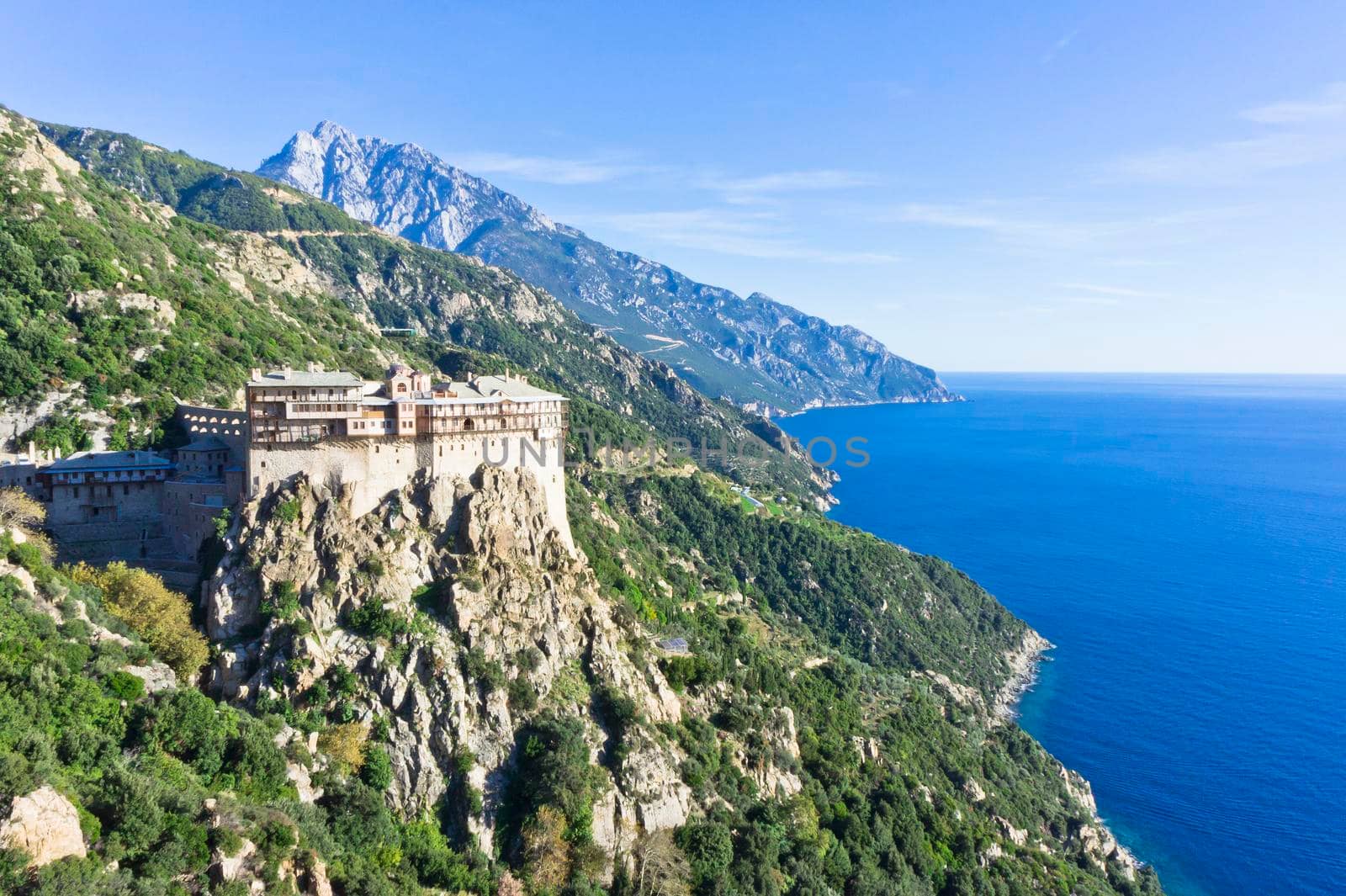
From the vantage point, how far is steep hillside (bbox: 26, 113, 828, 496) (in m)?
62.2

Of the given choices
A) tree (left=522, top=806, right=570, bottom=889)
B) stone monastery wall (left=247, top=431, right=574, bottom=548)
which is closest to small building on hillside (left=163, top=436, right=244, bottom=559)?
stone monastery wall (left=247, top=431, right=574, bottom=548)

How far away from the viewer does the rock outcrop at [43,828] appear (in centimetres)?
2512

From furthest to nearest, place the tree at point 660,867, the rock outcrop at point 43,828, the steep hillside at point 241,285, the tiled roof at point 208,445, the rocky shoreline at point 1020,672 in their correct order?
the rocky shoreline at point 1020,672 → the steep hillside at point 241,285 → the tiled roof at point 208,445 → the tree at point 660,867 → the rock outcrop at point 43,828

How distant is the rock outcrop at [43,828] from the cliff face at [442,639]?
15.5 metres

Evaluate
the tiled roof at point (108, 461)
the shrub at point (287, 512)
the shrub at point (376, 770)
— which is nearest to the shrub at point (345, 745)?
the shrub at point (376, 770)

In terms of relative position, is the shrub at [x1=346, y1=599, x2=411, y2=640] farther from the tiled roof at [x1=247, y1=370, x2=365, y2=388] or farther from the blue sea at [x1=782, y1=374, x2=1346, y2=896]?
the blue sea at [x1=782, y1=374, x2=1346, y2=896]

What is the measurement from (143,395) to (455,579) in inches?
1086

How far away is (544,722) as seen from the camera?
156 ft

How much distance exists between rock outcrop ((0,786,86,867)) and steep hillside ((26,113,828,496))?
35.9m

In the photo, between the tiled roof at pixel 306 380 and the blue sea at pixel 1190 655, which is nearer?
the tiled roof at pixel 306 380

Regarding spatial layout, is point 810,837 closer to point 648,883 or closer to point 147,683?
point 648,883

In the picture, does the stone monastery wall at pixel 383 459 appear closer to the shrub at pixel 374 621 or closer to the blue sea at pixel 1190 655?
the shrub at pixel 374 621

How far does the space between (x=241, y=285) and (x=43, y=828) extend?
7461cm

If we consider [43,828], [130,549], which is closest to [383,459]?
[130,549]
